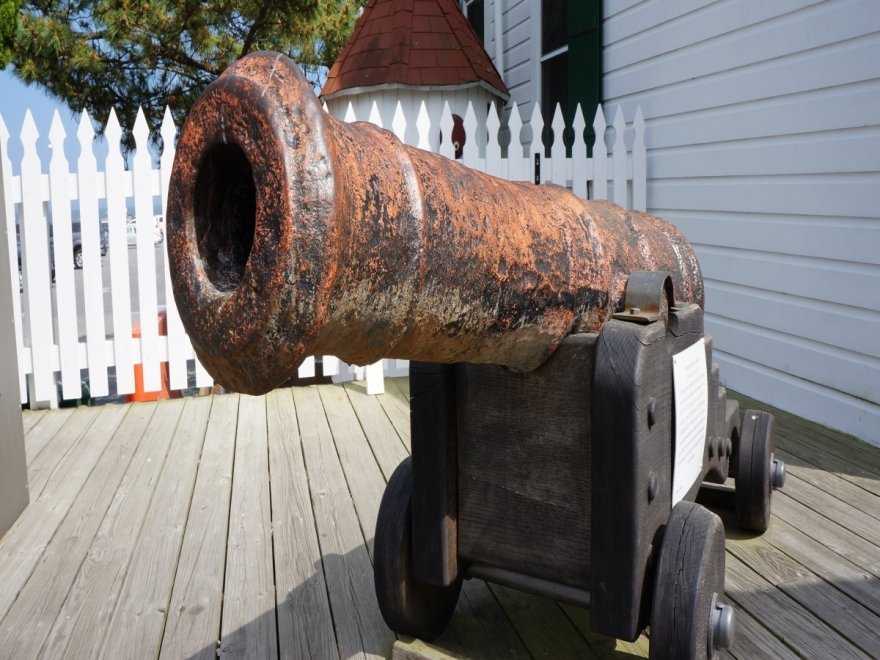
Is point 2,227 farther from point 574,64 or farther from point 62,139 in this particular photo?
point 574,64

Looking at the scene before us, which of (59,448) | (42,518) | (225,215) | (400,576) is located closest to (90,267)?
(59,448)

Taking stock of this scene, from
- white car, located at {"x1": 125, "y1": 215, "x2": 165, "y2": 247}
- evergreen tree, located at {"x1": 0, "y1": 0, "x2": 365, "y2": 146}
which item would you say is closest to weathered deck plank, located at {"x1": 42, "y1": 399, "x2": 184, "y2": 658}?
white car, located at {"x1": 125, "y1": 215, "x2": 165, "y2": 247}

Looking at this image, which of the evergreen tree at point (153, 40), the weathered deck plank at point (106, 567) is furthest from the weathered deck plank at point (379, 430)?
the evergreen tree at point (153, 40)

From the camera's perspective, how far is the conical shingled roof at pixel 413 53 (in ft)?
27.6

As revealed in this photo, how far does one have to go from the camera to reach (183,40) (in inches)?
447

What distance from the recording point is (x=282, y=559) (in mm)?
3225

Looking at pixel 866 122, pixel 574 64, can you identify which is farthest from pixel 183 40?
pixel 866 122

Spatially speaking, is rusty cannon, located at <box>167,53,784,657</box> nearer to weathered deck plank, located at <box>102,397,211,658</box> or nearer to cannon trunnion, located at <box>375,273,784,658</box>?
cannon trunnion, located at <box>375,273,784,658</box>

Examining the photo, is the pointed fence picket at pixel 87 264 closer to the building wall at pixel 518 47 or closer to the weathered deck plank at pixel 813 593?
the weathered deck plank at pixel 813 593

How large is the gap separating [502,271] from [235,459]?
2972mm

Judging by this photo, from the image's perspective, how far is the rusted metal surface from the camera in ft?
4.52

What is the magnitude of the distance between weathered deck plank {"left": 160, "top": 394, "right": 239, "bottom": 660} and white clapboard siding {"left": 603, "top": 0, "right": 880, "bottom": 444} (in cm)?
334

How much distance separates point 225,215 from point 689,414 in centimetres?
148

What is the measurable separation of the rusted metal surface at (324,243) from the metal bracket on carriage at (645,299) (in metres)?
0.29
